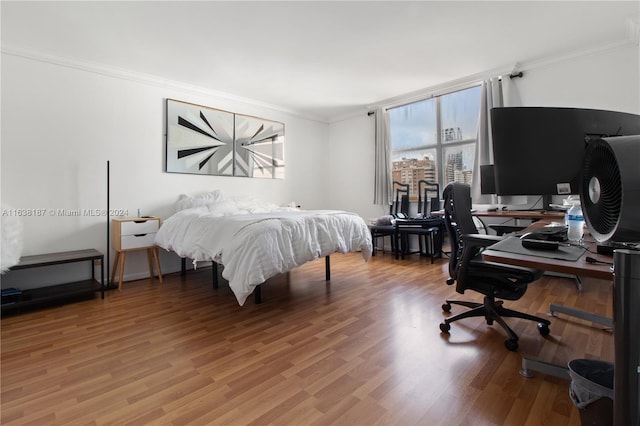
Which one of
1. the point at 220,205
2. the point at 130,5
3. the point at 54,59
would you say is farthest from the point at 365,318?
the point at 54,59

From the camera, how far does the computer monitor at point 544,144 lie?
1.02 meters

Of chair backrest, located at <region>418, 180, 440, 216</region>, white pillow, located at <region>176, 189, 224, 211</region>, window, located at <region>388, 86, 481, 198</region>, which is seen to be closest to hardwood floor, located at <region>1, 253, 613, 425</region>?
white pillow, located at <region>176, 189, 224, 211</region>

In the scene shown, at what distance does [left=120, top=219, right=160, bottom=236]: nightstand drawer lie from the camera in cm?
328

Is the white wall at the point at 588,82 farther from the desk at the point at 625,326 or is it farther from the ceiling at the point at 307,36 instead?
the desk at the point at 625,326

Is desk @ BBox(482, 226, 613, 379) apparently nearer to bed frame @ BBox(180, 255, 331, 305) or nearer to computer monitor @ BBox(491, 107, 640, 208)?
computer monitor @ BBox(491, 107, 640, 208)

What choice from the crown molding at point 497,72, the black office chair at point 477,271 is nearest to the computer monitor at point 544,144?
the black office chair at point 477,271

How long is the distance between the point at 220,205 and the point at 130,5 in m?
2.17

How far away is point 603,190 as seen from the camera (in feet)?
2.71

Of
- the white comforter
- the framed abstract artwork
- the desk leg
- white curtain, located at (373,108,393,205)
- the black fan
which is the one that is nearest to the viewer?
the black fan

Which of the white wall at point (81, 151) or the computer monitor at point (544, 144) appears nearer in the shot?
the computer monitor at point (544, 144)

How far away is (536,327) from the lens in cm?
211

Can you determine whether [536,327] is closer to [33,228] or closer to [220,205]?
[220,205]

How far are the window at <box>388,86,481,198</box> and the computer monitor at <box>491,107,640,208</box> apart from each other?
3526 millimetres

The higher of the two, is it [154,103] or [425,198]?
[154,103]
